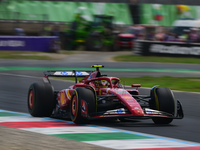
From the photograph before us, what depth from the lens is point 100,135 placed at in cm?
685

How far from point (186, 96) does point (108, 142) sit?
7.73m

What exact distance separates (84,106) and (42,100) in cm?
150

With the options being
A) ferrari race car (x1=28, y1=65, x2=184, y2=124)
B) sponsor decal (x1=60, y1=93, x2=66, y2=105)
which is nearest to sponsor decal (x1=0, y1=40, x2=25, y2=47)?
ferrari race car (x1=28, y1=65, x2=184, y2=124)

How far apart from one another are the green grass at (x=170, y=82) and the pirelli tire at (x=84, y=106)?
23.7 feet

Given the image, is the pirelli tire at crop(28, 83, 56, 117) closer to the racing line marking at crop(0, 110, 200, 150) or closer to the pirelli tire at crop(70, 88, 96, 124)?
the racing line marking at crop(0, 110, 200, 150)

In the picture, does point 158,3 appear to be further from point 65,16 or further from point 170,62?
point 170,62

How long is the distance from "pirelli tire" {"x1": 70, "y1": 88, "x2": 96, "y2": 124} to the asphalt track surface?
49cm

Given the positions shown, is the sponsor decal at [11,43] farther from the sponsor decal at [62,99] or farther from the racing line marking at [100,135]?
the racing line marking at [100,135]

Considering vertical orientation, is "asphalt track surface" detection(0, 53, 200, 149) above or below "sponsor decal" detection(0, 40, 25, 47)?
below

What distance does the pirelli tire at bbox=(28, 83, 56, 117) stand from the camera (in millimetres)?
9109

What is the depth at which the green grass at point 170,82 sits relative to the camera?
15.7 meters

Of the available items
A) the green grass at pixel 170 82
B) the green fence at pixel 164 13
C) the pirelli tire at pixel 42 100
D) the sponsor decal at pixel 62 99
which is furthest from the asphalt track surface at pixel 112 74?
the green fence at pixel 164 13

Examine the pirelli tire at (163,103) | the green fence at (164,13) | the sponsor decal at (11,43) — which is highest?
the green fence at (164,13)

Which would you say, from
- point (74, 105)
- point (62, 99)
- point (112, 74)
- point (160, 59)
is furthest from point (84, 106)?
point (160, 59)
